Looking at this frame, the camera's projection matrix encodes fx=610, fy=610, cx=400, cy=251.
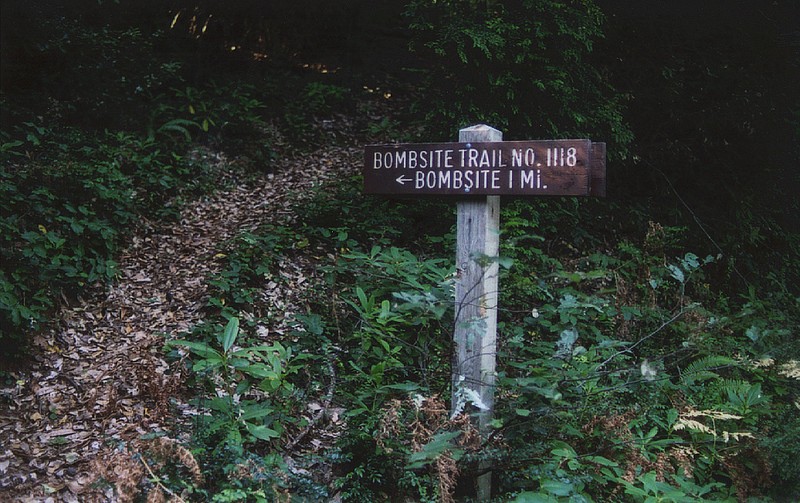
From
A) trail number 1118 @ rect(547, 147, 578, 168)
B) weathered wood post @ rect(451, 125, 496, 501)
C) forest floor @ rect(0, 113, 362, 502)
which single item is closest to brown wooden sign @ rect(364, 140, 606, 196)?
trail number 1118 @ rect(547, 147, 578, 168)

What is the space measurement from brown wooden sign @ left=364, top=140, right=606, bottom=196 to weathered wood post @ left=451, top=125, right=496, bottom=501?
113 mm

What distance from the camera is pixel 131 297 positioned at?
601cm

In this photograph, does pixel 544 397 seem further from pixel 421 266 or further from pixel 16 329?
pixel 16 329

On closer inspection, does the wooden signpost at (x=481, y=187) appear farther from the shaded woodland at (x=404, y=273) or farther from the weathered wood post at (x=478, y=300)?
the shaded woodland at (x=404, y=273)

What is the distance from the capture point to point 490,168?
378 cm

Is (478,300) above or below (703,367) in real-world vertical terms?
above

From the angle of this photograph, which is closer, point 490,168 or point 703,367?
point 490,168

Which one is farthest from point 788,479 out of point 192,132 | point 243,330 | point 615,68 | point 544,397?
point 192,132

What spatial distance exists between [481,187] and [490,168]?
0.42ft

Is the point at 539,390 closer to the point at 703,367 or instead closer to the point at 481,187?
the point at 481,187

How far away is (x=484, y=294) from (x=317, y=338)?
1.83 m

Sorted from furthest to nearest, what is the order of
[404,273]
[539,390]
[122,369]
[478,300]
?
[122,369], [404,273], [478,300], [539,390]

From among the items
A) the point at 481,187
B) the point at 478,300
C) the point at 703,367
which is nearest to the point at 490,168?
the point at 481,187

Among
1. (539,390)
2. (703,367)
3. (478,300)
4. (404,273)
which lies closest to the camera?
(539,390)
